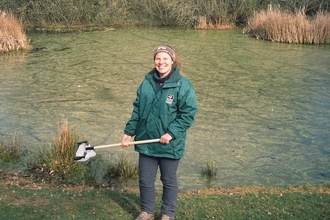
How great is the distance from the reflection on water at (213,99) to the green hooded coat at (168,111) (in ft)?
4.99

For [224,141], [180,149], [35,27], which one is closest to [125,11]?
[35,27]

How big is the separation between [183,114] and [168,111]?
10cm

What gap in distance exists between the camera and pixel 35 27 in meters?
15.7

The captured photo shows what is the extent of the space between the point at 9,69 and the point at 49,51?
1.86 m

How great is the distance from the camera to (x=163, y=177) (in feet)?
10.9

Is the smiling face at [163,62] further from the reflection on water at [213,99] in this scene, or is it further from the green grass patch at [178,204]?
the reflection on water at [213,99]

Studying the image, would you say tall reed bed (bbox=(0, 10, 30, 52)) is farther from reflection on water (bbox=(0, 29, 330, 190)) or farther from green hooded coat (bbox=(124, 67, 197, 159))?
green hooded coat (bbox=(124, 67, 197, 159))

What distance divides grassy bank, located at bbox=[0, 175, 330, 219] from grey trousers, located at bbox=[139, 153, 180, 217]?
0.23m

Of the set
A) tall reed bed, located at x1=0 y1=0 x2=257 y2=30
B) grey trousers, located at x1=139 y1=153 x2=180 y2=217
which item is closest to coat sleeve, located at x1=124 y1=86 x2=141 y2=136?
grey trousers, located at x1=139 y1=153 x2=180 y2=217

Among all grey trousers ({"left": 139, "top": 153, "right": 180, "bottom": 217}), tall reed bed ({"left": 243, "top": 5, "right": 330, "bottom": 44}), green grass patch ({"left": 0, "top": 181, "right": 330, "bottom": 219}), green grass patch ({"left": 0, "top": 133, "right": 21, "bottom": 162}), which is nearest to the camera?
grey trousers ({"left": 139, "top": 153, "right": 180, "bottom": 217})

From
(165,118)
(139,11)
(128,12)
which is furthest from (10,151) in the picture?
(139,11)

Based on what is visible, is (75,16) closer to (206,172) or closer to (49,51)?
(49,51)

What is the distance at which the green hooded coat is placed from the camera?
125 inches

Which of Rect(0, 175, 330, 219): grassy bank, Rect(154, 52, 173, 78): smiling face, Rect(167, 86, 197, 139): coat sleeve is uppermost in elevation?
Rect(154, 52, 173, 78): smiling face
